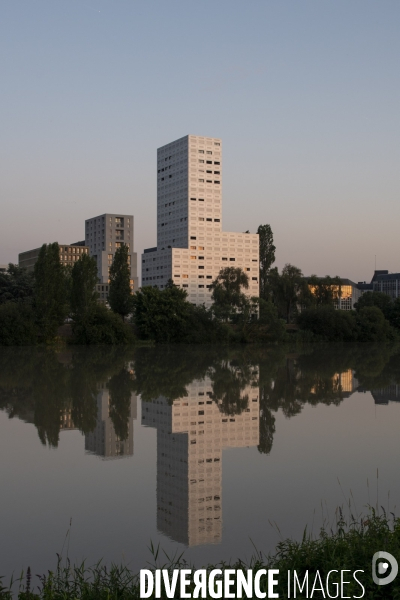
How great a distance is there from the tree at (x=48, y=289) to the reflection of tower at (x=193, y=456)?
37134 mm

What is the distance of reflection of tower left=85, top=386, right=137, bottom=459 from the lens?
12586 millimetres

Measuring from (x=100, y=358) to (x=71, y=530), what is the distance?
3396 centimetres

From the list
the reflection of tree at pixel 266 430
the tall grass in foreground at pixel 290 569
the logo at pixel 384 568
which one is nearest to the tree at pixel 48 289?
the reflection of tree at pixel 266 430

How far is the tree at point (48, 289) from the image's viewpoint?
56.2m

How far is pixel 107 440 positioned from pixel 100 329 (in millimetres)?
45097

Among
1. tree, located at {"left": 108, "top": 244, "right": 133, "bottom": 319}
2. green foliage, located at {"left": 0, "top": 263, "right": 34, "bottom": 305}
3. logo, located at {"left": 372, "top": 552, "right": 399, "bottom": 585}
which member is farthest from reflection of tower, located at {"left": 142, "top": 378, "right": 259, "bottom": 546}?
green foliage, located at {"left": 0, "top": 263, "right": 34, "bottom": 305}

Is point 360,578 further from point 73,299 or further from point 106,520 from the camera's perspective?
point 73,299

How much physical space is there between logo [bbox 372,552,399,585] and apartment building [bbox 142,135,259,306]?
9005 cm

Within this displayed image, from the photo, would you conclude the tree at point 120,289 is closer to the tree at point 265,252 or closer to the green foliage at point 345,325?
the green foliage at point 345,325

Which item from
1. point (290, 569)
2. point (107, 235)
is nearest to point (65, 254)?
point (107, 235)

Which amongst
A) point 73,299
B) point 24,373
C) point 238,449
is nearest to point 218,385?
point 24,373

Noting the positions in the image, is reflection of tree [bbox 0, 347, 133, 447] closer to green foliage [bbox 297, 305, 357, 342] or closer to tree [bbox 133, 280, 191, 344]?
tree [bbox 133, 280, 191, 344]

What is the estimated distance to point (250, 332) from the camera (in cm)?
7062

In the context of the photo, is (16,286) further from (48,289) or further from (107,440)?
(107,440)
